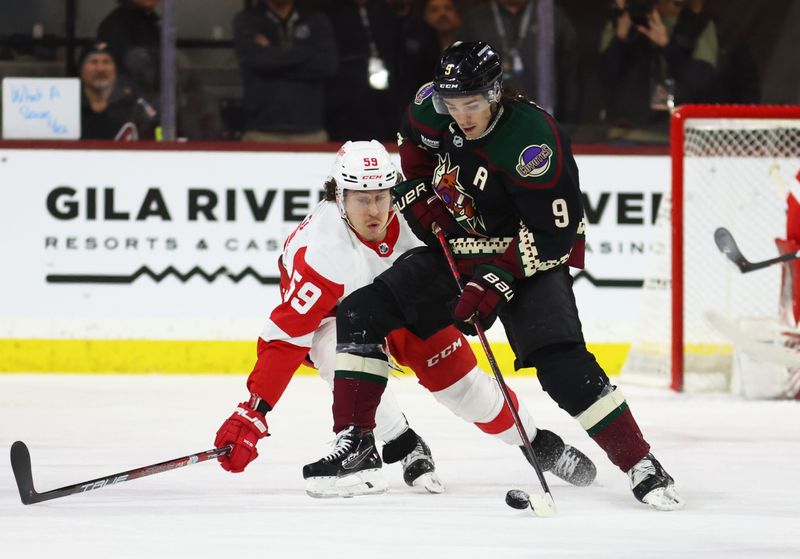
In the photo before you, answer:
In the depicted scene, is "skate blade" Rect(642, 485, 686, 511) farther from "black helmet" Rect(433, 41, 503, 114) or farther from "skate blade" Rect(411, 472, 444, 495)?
"black helmet" Rect(433, 41, 503, 114)

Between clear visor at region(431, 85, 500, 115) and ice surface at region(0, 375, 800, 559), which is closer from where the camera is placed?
ice surface at region(0, 375, 800, 559)

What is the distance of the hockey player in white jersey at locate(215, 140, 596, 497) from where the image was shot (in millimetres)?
3246

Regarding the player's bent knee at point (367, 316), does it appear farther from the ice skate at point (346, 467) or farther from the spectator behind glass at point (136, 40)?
the spectator behind glass at point (136, 40)

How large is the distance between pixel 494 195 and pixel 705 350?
2.41 m

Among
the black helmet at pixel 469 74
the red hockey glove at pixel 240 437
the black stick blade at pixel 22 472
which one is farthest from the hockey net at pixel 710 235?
the black stick blade at pixel 22 472

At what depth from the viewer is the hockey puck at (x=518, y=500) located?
9.86 feet

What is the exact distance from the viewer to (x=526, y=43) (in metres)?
5.82

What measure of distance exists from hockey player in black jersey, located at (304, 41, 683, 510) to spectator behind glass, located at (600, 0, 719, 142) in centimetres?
260

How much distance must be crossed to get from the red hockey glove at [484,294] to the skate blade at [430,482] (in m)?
0.40

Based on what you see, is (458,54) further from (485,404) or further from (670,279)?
(670,279)

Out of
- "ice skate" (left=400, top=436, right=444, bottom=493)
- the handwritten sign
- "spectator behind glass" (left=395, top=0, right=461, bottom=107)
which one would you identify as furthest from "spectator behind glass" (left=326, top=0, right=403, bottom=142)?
"ice skate" (left=400, top=436, right=444, bottom=493)

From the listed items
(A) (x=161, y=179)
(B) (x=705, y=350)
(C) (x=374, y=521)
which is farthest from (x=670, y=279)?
(C) (x=374, y=521)

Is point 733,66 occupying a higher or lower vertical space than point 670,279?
higher

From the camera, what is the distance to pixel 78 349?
223 inches
